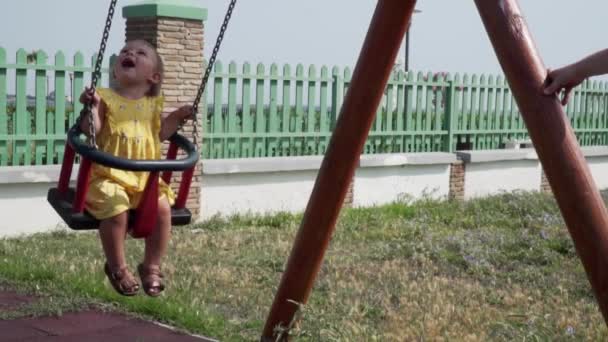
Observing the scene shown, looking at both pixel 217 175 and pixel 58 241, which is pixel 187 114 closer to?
pixel 58 241

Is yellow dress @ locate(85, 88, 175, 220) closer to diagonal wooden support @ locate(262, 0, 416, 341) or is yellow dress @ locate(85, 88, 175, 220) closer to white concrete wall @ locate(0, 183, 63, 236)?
diagonal wooden support @ locate(262, 0, 416, 341)

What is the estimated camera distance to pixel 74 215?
463 centimetres

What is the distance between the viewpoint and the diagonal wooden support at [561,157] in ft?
12.8

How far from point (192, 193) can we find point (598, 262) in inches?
299

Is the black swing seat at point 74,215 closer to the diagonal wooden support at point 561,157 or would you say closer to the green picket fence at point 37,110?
the diagonal wooden support at point 561,157

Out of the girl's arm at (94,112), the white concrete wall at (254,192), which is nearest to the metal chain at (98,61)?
the girl's arm at (94,112)

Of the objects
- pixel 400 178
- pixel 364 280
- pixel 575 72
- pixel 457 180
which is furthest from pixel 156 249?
pixel 457 180

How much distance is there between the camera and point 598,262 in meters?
3.88

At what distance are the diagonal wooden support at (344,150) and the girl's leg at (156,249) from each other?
2.82 ft

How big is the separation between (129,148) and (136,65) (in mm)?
380

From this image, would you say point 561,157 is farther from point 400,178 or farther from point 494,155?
point 494,155

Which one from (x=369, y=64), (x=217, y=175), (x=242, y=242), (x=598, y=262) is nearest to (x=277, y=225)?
(x=217, y=175)

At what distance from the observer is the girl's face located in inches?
192

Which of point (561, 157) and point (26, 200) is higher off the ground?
point (561, 157)
